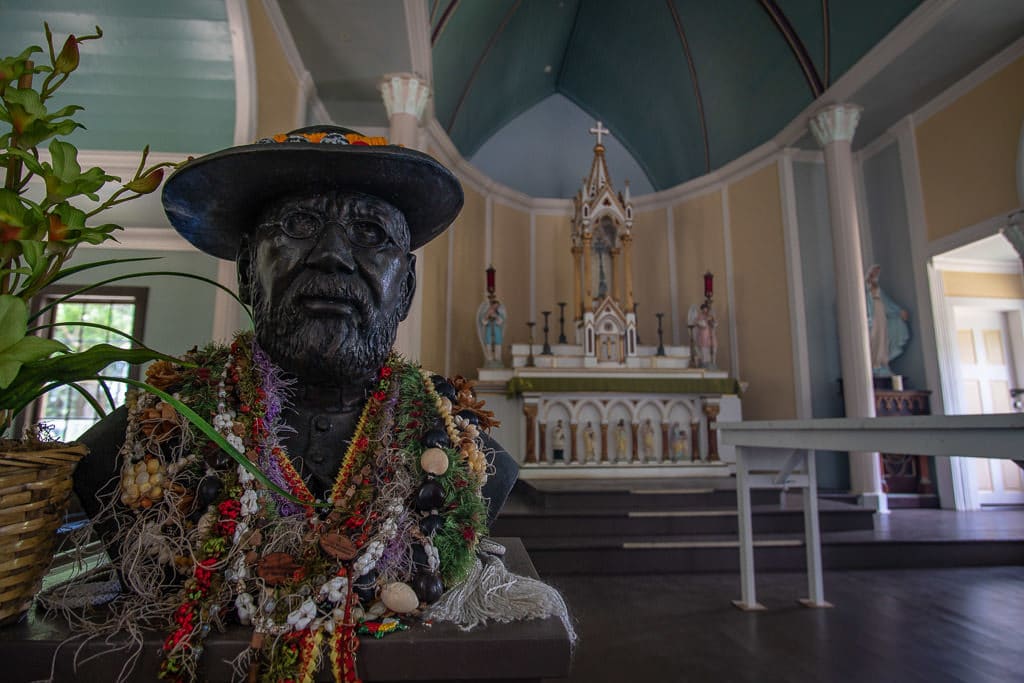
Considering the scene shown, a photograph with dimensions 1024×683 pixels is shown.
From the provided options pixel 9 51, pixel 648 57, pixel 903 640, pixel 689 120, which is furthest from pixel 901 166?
pixel 9 51

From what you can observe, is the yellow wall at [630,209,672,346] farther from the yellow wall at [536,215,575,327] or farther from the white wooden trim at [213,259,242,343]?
the white wooden trim at [213,259,242,343]

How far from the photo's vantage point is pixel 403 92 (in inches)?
170

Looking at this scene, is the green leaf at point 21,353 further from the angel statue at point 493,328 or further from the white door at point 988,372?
the white door at point 988,372

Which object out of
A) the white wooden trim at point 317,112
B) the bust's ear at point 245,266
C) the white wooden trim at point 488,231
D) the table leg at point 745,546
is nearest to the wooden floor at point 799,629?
the table leg at point 745,546

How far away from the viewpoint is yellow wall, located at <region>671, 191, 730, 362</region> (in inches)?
262

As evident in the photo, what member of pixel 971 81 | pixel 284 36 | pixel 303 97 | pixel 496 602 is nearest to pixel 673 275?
pixel 971 81

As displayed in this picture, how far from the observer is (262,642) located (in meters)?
0.71

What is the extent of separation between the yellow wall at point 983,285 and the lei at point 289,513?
247 inches

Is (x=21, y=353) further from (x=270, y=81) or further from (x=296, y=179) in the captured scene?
(x=270, y=81)

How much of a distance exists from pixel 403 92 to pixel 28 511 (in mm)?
4215

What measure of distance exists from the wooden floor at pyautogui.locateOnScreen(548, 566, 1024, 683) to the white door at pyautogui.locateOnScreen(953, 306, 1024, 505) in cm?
324

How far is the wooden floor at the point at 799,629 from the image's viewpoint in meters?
1.82

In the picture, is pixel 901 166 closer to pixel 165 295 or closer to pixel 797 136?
pixel 797 136

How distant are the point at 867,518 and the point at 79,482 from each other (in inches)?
165
